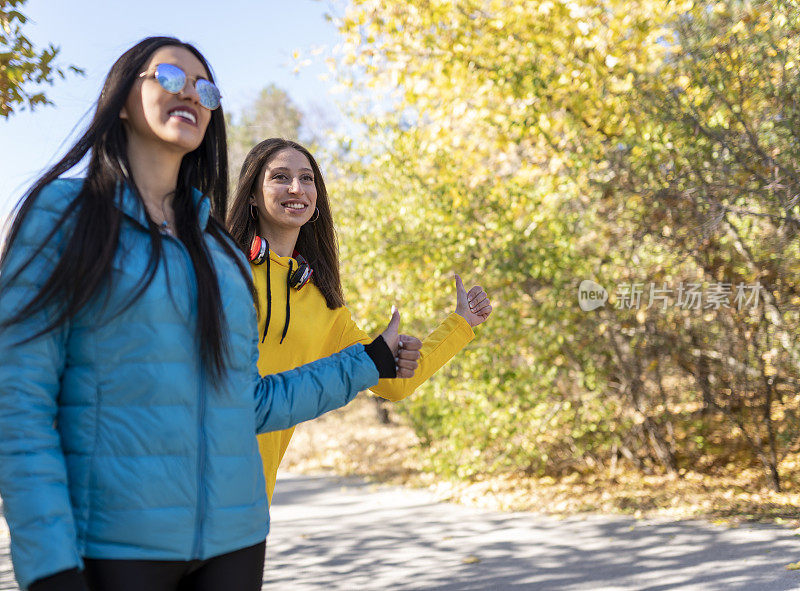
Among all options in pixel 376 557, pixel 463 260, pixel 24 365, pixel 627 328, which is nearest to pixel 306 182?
pixel 24 365

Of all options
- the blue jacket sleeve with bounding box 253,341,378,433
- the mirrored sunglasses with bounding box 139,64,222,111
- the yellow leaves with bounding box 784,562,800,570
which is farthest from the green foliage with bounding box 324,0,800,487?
the mirrored sunglasses with bounding box 139,64,222,111

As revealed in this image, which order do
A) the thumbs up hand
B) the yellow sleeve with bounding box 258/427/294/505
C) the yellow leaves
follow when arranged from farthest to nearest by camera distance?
1. the yellow leaves
2. the thumbs up hand
3. the yellow sleeve with bounding box 258/427/294/505

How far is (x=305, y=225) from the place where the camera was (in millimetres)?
3160

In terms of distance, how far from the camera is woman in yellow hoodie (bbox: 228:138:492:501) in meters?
2.68

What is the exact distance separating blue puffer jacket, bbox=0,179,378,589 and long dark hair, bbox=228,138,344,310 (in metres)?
1.33

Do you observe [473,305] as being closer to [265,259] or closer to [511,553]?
[265,259]

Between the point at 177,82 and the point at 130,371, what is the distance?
0.63 metres

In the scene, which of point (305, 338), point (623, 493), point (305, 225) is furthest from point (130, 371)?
point (623, 493)

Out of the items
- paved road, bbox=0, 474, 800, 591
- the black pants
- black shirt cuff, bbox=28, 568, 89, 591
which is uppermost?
black shirt cuff, bbox=28, 568, 89, 591

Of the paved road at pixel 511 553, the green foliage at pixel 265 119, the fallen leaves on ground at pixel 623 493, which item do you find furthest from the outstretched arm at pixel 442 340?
the green foliage at pixel 265 119

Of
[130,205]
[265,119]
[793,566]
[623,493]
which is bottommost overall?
[793,566]

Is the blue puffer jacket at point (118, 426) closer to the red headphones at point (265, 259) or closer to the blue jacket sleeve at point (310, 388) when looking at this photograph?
the blue jacket sleeve at point (310, 388)

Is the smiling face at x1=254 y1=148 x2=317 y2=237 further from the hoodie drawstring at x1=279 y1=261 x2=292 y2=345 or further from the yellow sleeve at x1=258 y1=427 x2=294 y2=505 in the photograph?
the yellow sleeve at x1=258 y1=427 x2=294 y2=505

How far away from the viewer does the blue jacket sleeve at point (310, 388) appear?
1.79m
